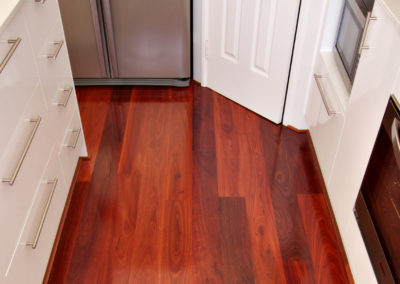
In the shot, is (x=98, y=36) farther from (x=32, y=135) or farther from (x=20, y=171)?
(x=20, y=171)

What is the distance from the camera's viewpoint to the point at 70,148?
6.62ft

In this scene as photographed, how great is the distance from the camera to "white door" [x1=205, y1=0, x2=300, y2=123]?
226 cm

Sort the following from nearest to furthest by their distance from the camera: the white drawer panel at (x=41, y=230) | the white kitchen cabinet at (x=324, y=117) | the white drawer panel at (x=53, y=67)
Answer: the white drawer panel at (x=41, y=230)
the white drawer panel at (x=53, y=67)
the white kitchen cabinet at (x=324, y=117)

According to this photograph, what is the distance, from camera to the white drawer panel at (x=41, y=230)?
142 cm

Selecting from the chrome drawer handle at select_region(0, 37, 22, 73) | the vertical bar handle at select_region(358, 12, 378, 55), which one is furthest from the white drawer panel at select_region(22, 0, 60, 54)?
the vertical bar handle at select_region(358, 12, 378, 55)

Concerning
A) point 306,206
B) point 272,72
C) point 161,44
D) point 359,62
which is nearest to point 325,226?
point 306,206

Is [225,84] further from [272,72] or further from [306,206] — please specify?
[306,206]

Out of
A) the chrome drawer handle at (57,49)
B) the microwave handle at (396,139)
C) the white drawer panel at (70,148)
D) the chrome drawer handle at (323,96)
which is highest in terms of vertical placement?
the microwave handle at (396,139)

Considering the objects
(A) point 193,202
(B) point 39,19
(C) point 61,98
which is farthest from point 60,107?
(A) point 193,202

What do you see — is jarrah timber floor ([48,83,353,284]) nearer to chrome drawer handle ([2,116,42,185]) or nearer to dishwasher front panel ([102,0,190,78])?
dishwasher front panel ([102,0,190,78])

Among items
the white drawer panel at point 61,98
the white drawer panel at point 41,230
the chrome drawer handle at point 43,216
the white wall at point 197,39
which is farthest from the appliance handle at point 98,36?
the chrome drawer handle at point 43,216

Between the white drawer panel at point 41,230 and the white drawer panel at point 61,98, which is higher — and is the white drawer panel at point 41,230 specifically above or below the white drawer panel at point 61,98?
below

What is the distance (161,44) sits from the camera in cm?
268

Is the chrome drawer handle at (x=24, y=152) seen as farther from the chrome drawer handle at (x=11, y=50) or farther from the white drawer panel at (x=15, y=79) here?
the chrome drawer handle at (x=11, y=50)
